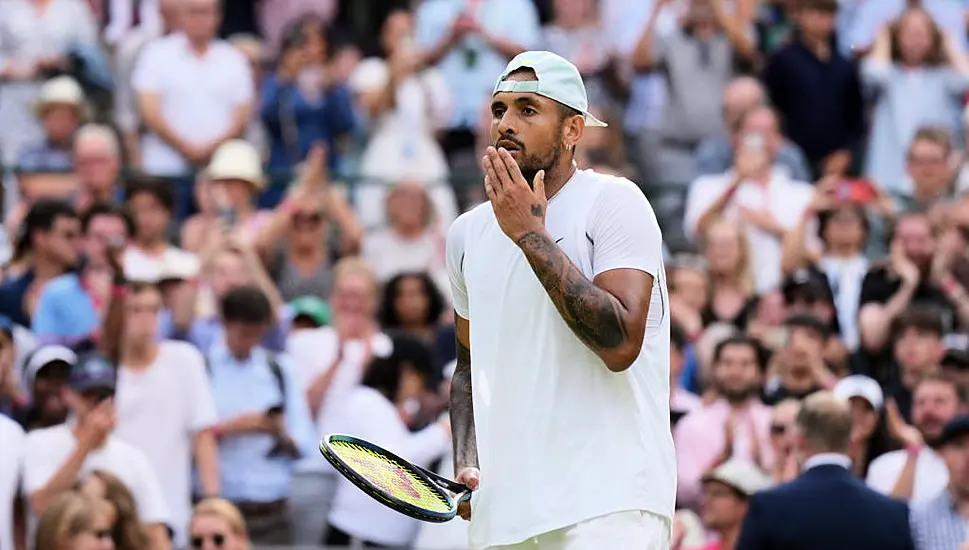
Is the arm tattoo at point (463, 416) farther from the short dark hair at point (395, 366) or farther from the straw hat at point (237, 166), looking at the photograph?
the straw hat at point (237, 166)

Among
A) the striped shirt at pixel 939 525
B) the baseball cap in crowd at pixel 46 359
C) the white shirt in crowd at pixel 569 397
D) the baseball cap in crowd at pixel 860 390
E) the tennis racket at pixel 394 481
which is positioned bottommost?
the striped shirt at pixel 939 525

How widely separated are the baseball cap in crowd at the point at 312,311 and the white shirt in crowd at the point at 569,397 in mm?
6743

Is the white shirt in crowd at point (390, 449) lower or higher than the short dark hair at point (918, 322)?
lower

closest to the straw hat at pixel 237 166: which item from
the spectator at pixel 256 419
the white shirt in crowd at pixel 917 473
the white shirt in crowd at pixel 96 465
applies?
the spectator at pixel 256 419

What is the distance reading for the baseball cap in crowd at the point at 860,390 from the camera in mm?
10828

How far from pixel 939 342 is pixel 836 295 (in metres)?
1.33

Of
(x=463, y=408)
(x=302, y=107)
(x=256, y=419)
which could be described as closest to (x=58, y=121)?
(x=302, y=107)

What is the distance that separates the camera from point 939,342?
11852mm

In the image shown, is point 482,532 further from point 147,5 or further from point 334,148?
point 147,5

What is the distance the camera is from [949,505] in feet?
32.8

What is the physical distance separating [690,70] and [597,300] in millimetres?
10124

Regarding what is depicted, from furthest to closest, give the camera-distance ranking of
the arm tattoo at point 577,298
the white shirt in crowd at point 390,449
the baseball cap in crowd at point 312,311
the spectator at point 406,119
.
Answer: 1. the spectator at point 406,119
2. the baseball cap in crowd at point 312,311
3. the white shirt in crowd at point 390,449
4. the arm tattoo at point 577,298

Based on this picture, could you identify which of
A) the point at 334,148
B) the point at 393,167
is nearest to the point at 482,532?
the point at 393,167

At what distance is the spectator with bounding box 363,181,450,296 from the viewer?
1377 centimetres
